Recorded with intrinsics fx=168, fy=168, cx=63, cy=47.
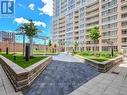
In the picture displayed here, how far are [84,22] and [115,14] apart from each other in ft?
70.2

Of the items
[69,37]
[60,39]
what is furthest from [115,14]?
[60,39]

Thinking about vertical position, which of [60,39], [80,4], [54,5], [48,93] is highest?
[54,5]

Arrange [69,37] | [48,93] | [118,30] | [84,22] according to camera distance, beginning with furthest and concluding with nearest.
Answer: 1. [69,37]
2. [84,22]
3. [118,30]
4. [48,93]

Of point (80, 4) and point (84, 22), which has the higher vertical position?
point (80, 4)

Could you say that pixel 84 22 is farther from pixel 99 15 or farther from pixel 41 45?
pixel 41 45

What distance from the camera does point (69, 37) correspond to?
96.2 m

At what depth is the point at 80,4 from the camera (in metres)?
87.1

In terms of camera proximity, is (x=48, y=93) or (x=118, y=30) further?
(x=118, y=30)

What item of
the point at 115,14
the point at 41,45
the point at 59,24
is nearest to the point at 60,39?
the point at 59,24

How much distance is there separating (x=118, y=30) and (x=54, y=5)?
66.5m

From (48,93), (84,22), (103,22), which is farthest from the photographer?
(84,22)

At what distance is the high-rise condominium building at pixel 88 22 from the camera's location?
60906 millimetres

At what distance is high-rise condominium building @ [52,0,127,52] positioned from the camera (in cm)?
6091

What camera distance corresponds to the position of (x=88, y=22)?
79.5m
